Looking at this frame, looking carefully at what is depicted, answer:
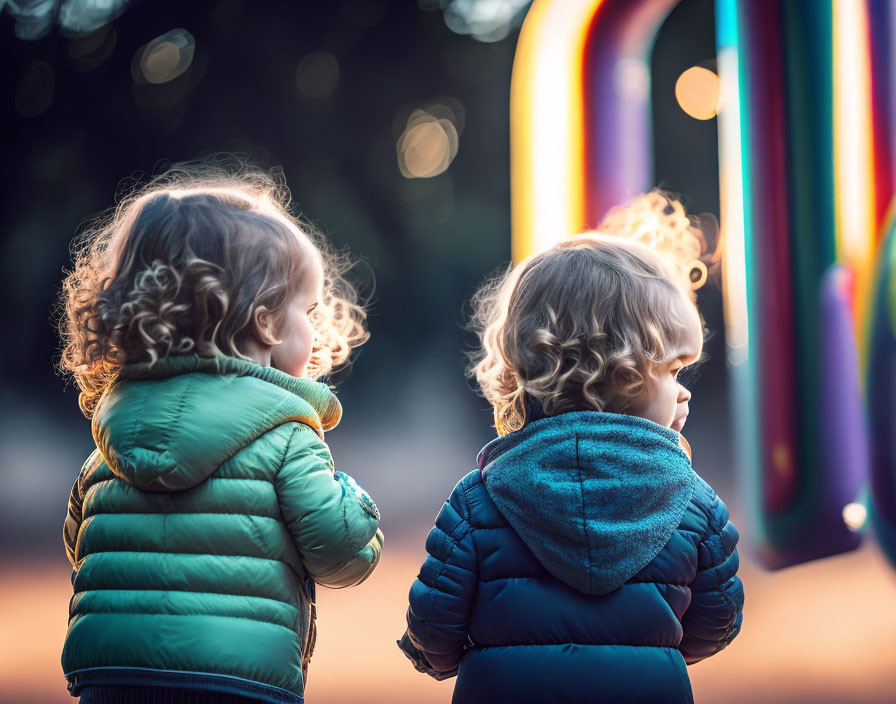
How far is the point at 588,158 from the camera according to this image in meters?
2.36

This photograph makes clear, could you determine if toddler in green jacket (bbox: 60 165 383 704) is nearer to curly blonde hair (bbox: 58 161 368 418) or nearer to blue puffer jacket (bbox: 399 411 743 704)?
curly blonde hair (bbox: 58 161 368 418)

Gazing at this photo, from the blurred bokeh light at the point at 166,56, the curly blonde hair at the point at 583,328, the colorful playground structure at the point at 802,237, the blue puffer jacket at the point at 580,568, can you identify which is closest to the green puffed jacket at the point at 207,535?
the blue puffer jacket at the point at 580,568

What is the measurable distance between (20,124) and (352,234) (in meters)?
1.17

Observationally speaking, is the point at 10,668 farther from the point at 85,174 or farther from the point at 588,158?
the point at 588,158

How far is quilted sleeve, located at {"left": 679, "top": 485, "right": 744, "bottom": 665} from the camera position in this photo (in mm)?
1193

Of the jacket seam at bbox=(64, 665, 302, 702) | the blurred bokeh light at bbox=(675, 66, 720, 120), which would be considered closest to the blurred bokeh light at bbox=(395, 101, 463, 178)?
the blurred bokeh light at bbox=(675, 66, 720, 120)

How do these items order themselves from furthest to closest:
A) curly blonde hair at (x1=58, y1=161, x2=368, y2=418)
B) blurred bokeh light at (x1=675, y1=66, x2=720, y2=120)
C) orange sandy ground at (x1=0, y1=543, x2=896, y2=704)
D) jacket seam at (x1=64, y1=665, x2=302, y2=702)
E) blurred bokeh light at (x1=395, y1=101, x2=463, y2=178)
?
blurred bokeh light at (x1=395, y1=101, x2=463, y2=178)
blurred bokeh light at (x1=675, y1=66, x2=720, y2=120)
orange sandy ground at (x1=0, y1=543, x2=896, y2=704)
curly blonde hair at (x1=58, y1=161, x2=368, y2=418)
jacket seam at (x1=64, y1=665, x2=302, y2=702)

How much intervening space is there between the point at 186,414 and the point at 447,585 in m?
0.43

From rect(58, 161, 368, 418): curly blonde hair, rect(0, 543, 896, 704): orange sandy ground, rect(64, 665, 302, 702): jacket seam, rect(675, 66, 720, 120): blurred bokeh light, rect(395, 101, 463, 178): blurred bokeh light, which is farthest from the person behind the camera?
rect(395, 101, 463, 178): blurred bokeh light

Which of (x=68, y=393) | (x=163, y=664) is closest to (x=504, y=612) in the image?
(x=163, y=664)

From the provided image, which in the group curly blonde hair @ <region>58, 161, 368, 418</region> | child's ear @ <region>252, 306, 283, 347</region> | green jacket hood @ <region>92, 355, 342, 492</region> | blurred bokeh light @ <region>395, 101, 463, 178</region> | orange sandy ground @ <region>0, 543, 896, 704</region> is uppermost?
blurred bokeh light @ <region>395, 101, 463, 178</region>

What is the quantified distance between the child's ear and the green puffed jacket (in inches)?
2.0

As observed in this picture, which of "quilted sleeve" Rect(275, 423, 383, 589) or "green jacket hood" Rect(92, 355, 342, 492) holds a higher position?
"green jacket hood" Rect(92, 355, 342, 492)

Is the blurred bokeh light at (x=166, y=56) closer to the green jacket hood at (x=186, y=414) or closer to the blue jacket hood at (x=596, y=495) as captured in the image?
the green jacket hood at (x=186, y=414)
